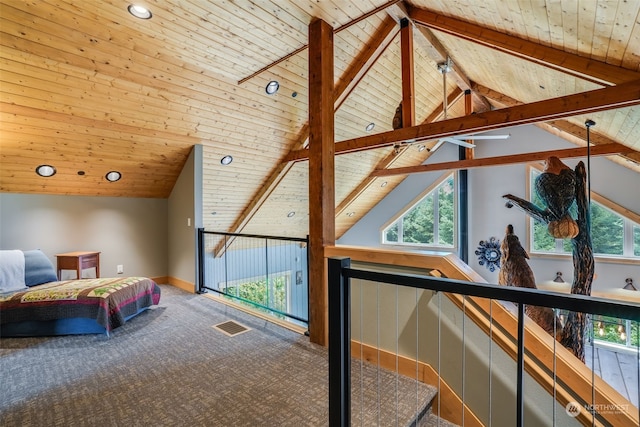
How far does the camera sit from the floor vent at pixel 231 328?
3389mm

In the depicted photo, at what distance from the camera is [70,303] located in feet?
10.4

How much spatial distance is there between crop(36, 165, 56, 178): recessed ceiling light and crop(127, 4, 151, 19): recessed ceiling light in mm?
2655

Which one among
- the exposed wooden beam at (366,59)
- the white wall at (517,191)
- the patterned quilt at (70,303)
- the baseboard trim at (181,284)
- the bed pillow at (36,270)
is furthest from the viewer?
the white wall at (517,191)

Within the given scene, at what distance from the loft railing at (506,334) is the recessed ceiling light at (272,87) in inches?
119

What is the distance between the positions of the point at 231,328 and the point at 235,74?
313 cm

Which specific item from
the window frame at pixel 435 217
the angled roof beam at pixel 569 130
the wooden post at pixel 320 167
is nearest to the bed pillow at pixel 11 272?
the wooden post at pixel 320 167

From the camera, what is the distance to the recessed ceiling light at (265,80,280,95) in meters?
4.28

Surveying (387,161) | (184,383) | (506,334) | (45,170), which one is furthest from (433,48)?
(45,170)

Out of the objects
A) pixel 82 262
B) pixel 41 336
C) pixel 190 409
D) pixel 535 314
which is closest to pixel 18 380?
pixel 41 336

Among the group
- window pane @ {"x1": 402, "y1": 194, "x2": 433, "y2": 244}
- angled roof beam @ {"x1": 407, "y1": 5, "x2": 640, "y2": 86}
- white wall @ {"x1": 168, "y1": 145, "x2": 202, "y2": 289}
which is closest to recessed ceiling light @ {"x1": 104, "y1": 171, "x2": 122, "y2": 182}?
white wall @ {"x1": 168, "y1": 145, "x2": 202, "y2": 289}

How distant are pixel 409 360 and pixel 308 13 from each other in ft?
11.3

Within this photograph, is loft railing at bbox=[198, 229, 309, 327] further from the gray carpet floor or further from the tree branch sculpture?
the tree branch sculpture

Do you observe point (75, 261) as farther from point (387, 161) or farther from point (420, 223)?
point (420, 223)

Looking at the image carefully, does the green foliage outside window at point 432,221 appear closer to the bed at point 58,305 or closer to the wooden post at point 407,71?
the wooden post at point 407,71
